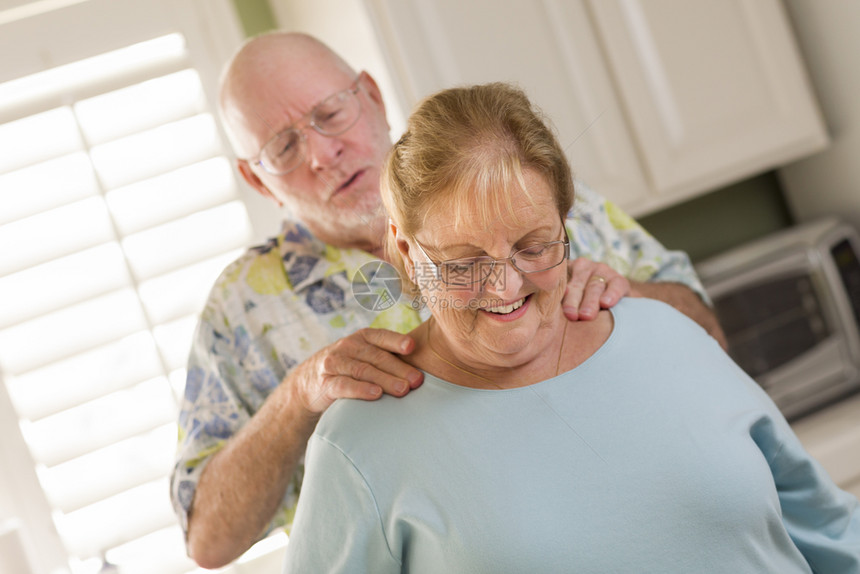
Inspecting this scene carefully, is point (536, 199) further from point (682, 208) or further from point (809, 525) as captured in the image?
point (682, 208)

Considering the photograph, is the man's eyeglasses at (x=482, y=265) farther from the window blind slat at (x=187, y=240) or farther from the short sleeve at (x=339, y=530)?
the window blind slat at (x=187, y=240)

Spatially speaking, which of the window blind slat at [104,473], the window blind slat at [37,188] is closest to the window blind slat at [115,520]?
the window blind slat at [104,473]

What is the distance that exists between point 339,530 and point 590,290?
0.39 m

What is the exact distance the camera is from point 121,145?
1.73 m

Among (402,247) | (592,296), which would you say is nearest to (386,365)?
(402,247)

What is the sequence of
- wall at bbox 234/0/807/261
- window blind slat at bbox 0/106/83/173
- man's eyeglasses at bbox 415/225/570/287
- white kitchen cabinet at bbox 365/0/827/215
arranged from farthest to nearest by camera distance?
1. wall at bbox 234/0/807/261
2. white kitchen cabinet at bbox 365/0/827/215
3. window blind slat at bbox 0/106/83/173
4. man's eyeglasses at bbox 415/225/570/287

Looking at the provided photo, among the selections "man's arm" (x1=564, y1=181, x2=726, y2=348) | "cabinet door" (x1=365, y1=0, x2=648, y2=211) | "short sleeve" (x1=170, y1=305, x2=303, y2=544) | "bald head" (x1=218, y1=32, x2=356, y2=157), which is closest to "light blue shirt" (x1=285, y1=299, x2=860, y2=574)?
"man's arm" (x1=564, y1=181, x2=726, y2=348)

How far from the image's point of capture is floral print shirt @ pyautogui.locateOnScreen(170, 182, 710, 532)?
111cm

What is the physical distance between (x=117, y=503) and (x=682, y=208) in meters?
1.64

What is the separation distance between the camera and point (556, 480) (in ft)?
2.32

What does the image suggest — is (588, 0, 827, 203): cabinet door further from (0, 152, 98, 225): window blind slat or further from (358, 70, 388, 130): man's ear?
(0, 152, 98, 225): window blind slat

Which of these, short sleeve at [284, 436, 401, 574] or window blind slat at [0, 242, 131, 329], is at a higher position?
window blind slat at [0, 242, 131, 329]

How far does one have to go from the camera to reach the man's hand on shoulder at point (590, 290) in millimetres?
859

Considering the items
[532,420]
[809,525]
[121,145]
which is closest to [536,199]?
[532,420]
